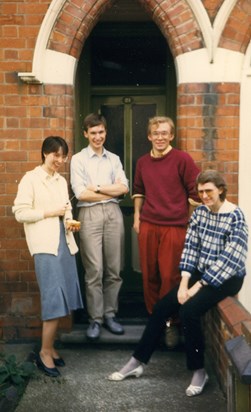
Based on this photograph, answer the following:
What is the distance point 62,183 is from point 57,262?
2.19 feet

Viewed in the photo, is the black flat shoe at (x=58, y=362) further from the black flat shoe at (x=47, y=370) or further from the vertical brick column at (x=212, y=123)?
the vertical brick column at (x=212, y=123)

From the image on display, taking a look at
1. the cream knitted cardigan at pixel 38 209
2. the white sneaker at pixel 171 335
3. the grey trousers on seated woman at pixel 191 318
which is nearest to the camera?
the grey trousers on seated woman at pixel 191 318

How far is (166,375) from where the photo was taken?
5.29m

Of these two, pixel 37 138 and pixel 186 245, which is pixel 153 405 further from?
pixel 37 138

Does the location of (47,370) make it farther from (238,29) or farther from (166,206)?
(238,29)

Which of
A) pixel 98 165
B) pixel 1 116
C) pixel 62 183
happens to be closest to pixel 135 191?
pixel 98 165

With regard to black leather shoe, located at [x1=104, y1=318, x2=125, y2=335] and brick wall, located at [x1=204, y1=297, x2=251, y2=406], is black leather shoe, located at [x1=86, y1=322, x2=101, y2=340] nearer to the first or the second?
black leather shoe, located at [x1=104, y1=318, x2=125, y2=335]

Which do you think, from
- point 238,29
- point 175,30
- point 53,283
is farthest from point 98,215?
point 238,29

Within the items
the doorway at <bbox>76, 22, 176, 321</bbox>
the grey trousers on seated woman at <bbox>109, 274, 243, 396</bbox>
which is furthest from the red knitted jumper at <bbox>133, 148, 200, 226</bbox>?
the doorway at <bbox>76, 22, 176, 321</bbox>

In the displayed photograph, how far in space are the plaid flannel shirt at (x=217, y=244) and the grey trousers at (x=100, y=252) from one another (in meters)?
0.95

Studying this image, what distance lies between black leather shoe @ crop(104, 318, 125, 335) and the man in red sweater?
563mm

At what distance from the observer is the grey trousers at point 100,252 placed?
18.9 ft

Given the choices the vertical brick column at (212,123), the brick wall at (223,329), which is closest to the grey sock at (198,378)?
the brick wall at (223,329)

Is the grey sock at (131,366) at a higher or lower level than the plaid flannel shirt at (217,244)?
lower
